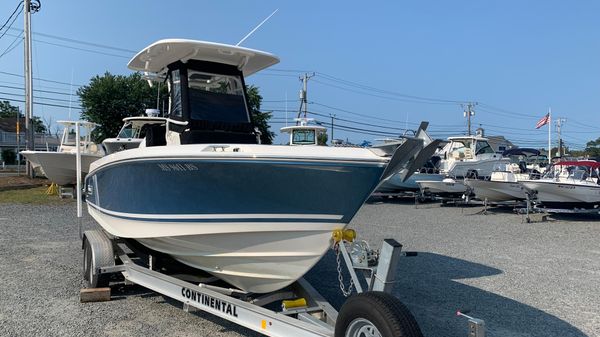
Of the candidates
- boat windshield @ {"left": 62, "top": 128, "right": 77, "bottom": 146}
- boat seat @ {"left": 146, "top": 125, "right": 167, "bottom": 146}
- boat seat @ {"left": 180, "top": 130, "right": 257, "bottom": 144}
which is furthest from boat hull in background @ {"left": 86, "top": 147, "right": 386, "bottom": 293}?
boat windshield @ {"left": 62, "top": 128, "right": 77, "bottom": 146}

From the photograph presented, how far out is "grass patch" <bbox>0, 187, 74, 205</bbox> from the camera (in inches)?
653

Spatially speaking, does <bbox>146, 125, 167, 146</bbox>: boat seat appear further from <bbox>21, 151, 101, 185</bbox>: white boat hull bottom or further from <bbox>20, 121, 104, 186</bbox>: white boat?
<bbox>21, 151, 101, 185</bbox>: white boat hull bottom

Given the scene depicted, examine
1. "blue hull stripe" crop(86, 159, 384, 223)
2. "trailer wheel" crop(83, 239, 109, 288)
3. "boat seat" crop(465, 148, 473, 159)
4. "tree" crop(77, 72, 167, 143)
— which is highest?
"tree" crop(77, 72, 167, 143)

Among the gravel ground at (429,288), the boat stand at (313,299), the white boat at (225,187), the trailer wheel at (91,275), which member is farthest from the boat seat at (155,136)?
the gravel ground at (429,288)

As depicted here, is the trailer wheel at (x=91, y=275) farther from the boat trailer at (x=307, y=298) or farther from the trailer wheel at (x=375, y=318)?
the trailer wheel at (x=375, y=318)

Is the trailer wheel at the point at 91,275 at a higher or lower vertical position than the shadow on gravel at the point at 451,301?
higher

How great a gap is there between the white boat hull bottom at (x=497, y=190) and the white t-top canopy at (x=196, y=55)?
37.1ft

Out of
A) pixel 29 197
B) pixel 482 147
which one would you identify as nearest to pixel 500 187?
pixel 482 147

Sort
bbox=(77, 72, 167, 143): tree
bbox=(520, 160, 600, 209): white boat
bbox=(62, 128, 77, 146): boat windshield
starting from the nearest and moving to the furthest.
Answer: bbox=(520, 160, 600, 209): white boat, bbox=(62, 128, 77, 146): boat windshield, bbox=(77, 72, 167, 143): tree

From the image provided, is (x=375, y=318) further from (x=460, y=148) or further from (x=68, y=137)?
(x=460, y=148)

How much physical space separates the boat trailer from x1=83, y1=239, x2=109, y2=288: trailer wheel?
1 cm

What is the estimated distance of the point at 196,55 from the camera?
17.4 feet

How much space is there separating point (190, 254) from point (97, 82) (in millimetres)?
32552

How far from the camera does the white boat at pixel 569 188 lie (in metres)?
13.4
